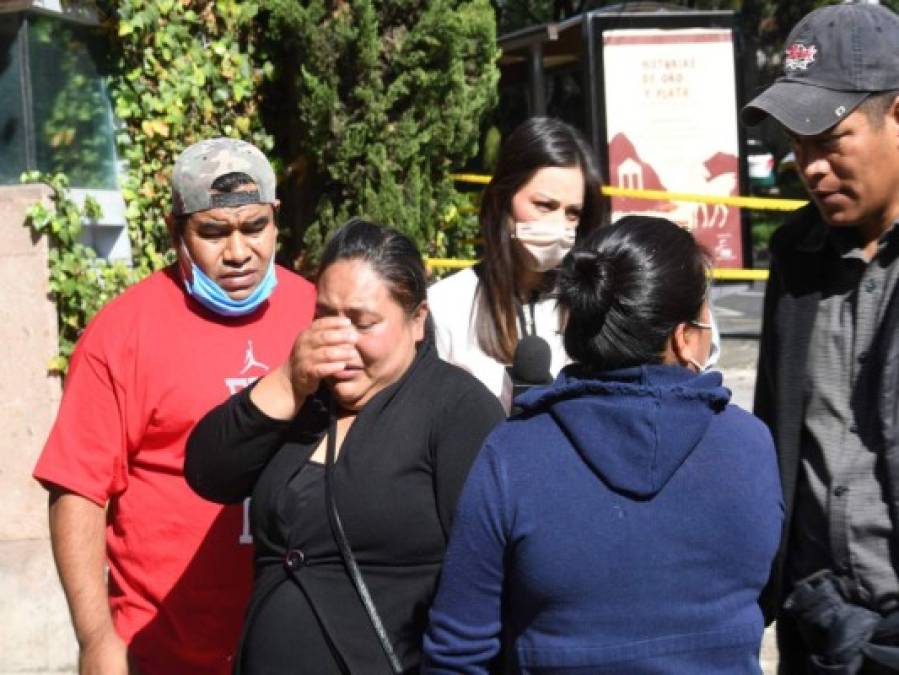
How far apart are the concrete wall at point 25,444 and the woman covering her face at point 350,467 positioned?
113 inches

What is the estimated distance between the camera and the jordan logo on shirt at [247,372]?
130 inches

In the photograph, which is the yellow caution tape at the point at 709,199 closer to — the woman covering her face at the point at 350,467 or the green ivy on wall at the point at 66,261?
the green ivy on wall at the point at 66,261

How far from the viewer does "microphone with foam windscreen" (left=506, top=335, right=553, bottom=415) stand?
129 inches

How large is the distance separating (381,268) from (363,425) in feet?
1.02

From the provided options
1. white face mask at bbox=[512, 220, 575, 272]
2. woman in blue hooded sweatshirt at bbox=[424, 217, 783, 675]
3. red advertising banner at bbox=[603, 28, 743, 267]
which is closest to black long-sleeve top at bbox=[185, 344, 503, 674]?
woman in blue hooded sweatshirt at bbox=[424, 217, 783, 675]

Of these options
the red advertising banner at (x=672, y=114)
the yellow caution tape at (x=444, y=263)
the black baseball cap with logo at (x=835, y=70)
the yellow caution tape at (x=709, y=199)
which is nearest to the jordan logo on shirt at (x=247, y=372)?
the black baseball cap with logo at (x=835, y=70)

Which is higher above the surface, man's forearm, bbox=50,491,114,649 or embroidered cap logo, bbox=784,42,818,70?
embroidered cap logo, bbox=784,42,818,70

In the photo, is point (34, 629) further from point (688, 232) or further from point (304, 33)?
point (688, 232)

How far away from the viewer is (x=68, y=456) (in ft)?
10.5

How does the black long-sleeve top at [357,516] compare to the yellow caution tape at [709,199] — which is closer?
the black long-sleeve top at [357,516]

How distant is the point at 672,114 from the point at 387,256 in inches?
302

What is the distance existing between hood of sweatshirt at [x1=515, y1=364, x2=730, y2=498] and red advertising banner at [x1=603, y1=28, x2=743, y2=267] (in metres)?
7.55

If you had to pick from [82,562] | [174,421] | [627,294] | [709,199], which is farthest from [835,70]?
[709,199]

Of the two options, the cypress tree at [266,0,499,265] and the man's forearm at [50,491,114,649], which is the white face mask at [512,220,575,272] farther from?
the cypress tree at [266,0,499,265]
